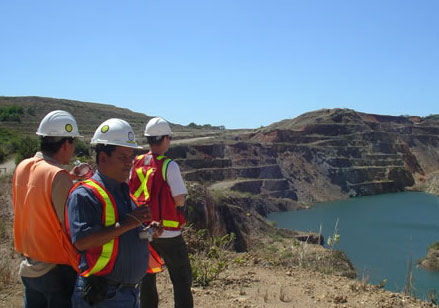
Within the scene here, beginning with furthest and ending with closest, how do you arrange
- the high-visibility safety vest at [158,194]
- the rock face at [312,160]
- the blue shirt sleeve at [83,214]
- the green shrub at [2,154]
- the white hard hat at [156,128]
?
the rock face at [312,160], the green shrub at [2,154], the white hard hat at [156,128], the high-visibility safety vest at [158,194], the blue shirt sleeve at [83,214]

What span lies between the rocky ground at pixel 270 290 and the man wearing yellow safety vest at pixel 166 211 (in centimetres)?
129

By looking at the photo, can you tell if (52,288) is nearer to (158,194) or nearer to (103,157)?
(103,157)

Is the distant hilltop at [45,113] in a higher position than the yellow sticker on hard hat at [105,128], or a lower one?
higher

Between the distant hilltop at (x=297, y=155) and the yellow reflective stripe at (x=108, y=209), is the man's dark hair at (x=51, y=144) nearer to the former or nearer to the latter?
the yellow reflective stripe at (x=108, y=209)

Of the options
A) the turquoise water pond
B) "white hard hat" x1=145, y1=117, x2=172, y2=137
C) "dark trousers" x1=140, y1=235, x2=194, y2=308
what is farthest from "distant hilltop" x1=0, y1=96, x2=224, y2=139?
"dark trousers" x1=140, y1=235, x2=194, y2=308

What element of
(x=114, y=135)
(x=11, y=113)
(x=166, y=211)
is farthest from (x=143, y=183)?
(x=11, y=113)

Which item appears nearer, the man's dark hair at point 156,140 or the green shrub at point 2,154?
the man's dark hair at point 156,140

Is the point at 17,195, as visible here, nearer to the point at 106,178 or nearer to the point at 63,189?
the point at 63,189

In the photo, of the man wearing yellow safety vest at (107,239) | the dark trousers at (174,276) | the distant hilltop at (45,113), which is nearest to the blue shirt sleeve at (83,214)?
the man wearing yellow safety vest at (107,239)

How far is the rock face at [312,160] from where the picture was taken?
42656 millimetres

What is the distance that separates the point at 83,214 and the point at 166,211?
99cm

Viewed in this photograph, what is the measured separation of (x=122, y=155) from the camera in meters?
2.33

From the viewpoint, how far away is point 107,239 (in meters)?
2.06

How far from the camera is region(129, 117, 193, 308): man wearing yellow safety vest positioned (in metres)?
3.00
